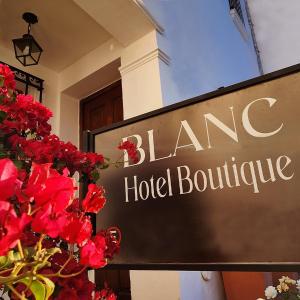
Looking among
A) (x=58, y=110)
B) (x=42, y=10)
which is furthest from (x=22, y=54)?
(x=58, y=110)

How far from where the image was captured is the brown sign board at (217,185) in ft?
1.99

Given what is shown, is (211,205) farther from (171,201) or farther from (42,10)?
(42,10)

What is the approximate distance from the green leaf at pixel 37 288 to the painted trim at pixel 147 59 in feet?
6.23

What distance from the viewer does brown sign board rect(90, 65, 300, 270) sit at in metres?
0.61

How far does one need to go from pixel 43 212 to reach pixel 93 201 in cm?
18

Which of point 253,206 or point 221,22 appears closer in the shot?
point 253,206

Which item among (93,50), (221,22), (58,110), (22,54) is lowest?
(58,110)

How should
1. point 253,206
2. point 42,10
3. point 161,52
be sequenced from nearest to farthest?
point 253,206, point 161,52, point 42,10

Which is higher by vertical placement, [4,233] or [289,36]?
[289,36]

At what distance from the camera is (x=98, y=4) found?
77.2 inches

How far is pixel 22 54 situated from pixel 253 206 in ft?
7.16

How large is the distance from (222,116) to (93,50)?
85.6 inches

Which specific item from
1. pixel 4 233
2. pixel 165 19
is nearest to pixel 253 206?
pixel 4 233

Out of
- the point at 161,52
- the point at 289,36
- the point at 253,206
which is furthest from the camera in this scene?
the point at 289,36
